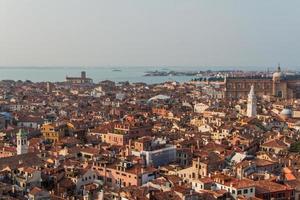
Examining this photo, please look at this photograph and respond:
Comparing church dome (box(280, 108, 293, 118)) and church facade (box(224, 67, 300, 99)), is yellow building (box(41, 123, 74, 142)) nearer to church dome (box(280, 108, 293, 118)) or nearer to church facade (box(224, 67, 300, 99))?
church dome (box(280, 108, 293, 118))

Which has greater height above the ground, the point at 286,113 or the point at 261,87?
the point at 261,87

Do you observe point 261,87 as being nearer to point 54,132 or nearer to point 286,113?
point 286,113

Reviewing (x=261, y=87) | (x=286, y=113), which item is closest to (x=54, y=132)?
(x=286, y=113)

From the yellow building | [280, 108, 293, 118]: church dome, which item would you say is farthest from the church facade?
the yellow building

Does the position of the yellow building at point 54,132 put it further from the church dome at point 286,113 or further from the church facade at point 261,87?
the church facade at point 261,87

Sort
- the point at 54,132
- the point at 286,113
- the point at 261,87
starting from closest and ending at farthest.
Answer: the point at 54,132 → the point at 286,113 → the point at 261,87

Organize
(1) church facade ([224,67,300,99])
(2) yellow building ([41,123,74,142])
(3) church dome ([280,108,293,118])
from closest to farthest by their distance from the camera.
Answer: (2) yellow building ([41,123,74,142]) → (3) church dome ([280,108,293,118]) → (1) church facade ([224,67,300,99])

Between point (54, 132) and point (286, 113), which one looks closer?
point (54, 132)

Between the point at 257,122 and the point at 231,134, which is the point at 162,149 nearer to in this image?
A: the point at 231,134
